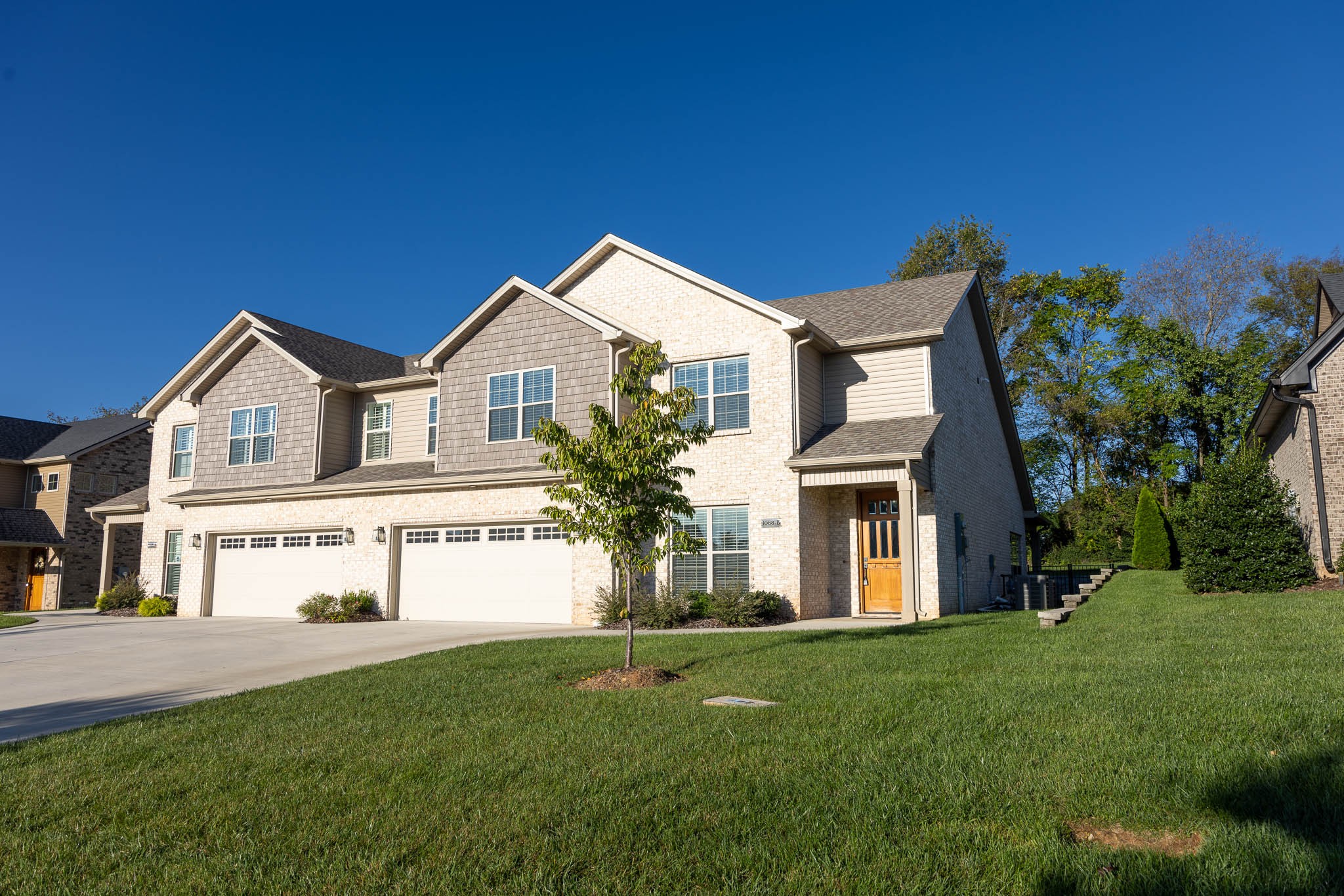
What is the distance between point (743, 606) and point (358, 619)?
948 centimetres

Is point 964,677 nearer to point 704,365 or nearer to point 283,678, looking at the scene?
point 283,678

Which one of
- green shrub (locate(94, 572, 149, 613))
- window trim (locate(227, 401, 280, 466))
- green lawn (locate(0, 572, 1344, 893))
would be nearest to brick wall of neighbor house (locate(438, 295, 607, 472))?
window trim (locate(227, 401, 280, 466))

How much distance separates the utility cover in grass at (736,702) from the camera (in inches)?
293

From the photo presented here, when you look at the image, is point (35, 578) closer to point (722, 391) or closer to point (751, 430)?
point (722, 391)

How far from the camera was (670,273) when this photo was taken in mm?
19250

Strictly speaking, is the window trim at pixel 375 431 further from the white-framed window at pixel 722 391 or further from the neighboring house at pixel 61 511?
the neighboring house at pixel 61 511

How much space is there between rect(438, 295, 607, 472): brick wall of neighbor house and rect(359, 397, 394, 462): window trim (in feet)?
9.53

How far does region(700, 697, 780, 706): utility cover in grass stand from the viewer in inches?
293

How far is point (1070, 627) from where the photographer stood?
12.1 meters

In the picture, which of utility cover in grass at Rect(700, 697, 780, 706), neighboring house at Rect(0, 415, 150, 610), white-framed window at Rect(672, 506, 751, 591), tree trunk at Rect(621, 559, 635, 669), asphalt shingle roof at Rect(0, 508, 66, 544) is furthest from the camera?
neighboring house at Rect(0, 415, 150, 610)

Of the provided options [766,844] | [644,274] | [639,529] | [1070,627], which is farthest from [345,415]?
[766,844]

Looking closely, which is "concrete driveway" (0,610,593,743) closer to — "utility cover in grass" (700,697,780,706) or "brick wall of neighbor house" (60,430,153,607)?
"utility cover in grass" (700,697,780,706)

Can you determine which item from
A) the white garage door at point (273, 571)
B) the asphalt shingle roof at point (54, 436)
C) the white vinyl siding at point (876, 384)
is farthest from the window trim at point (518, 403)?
the asphalt shingle roof at point (54, 436)

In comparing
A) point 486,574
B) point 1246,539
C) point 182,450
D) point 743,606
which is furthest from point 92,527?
point 1246,539
